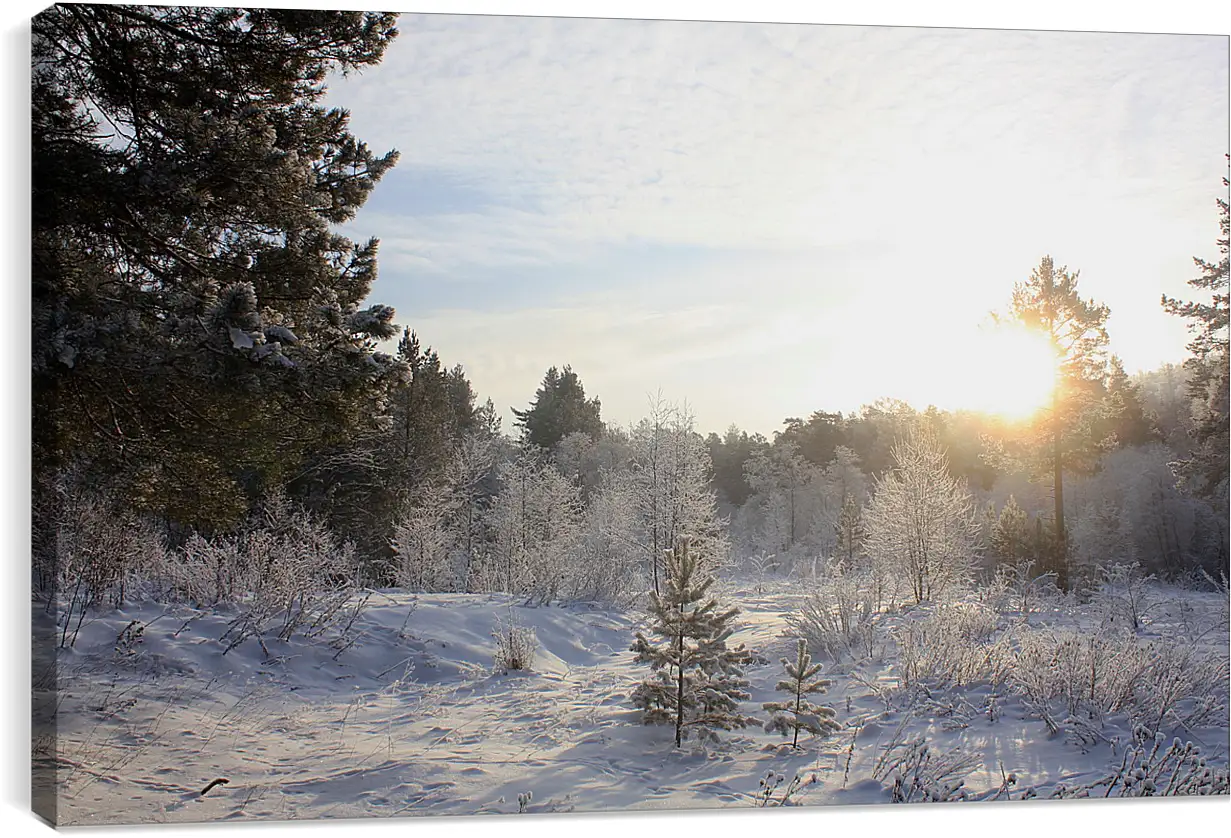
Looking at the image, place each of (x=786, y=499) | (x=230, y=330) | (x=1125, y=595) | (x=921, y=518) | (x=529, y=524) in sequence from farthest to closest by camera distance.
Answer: (x=786, y=499) < (x=529, y=524) < (x=921, y=518) < (x=1125, y=595) < (x=230, y=330)

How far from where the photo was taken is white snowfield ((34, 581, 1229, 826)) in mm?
4660

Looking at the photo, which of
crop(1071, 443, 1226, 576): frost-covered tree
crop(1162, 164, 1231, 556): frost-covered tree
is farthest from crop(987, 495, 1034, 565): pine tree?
crop(1162, 164, 1231, 556): frost-covered tree

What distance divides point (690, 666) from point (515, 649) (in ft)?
5.09

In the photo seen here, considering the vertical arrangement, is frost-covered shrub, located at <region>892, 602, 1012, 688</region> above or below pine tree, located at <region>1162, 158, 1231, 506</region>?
below

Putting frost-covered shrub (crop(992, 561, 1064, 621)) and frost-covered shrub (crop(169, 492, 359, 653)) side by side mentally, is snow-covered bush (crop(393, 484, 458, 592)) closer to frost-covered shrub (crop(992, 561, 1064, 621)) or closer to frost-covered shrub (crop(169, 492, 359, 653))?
frost-covered shrub (crop(169, 492, 359, 653))

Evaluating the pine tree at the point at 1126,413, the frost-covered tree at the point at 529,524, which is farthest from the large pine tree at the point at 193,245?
the frost-covered tree at the point at 529,524

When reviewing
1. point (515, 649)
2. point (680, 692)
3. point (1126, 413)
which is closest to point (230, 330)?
point (680, 692)

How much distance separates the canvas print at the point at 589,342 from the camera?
4605mm

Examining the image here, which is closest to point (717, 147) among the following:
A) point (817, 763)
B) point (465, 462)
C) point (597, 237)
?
point (597, 237)

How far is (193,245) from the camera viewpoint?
477 cm

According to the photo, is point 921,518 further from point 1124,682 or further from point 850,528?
point 1124,682

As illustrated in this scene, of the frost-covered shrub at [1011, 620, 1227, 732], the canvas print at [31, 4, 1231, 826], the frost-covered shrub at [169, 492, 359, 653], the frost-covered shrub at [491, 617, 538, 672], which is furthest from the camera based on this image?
the frost-covered shrub at [491, 617, 538, 672]

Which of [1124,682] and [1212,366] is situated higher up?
[1212,366]

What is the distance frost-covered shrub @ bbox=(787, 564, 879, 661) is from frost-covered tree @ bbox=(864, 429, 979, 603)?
165cm
